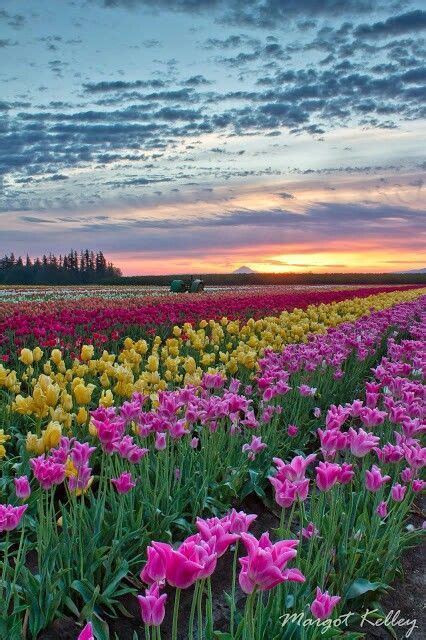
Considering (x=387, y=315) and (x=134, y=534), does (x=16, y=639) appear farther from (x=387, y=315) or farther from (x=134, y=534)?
(x=387, y=315)

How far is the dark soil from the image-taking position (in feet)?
10.2

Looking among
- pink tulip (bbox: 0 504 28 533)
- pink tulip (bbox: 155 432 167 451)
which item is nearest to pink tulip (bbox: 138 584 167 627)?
pink tulip (bbox: 0 504 28 533)

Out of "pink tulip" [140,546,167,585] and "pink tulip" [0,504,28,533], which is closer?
"pink tulip" [140,546,167,585]

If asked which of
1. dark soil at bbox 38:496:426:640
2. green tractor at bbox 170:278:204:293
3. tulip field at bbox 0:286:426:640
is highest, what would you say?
green tractor at bbox 170:278:204:293

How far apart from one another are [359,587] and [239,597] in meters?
0.69

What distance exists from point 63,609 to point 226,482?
1.54m

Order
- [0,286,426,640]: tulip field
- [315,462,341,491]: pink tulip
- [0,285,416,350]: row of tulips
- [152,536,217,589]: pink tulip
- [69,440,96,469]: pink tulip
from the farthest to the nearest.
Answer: [0,285,416,350]: row of tulips → [69,440,96,469]: pink tulip → [315,462,341,491]: pink tulip → [0,286,426,640]: tulip field → [152,536,217,589]: pink tulip

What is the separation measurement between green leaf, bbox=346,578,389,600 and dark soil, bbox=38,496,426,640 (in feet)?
0.52

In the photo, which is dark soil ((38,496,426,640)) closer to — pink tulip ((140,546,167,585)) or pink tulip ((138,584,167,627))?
pink tulip ((138,584,167,627))

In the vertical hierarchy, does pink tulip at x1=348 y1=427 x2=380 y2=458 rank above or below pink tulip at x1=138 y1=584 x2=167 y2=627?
above

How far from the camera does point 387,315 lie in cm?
1163

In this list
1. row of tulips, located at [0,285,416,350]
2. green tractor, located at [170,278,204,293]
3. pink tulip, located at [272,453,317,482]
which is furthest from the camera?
green tractor, located at [170,278,204,293]

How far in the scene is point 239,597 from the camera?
3.66m

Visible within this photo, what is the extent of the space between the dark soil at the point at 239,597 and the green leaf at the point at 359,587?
159mm
